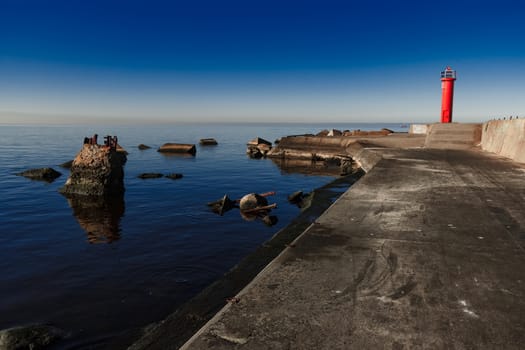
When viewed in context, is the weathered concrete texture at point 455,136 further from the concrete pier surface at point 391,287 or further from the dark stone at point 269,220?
the concrete pier surface at point 391,287

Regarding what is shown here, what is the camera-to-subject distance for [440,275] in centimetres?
423

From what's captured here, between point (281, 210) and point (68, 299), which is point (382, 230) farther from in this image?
point (281, 210)

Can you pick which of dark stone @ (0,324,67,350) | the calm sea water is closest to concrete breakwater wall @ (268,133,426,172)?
the calm sea water

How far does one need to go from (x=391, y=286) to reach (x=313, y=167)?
97.6ft

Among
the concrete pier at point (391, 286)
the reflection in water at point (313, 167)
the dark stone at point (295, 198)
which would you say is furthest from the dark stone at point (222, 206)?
the reflection in water at point (313, 167)

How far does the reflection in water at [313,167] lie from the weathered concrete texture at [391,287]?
72.8 feet

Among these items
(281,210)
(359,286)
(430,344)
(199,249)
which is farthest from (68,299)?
(281,210)

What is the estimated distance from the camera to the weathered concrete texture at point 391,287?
9.84 ft

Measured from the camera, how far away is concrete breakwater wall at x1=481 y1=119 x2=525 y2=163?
15180mm

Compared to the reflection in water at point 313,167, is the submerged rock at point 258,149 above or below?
above

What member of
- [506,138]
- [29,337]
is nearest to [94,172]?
[29,337]

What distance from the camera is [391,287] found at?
12.8 feet

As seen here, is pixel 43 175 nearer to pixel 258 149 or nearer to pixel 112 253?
pixel 112 253

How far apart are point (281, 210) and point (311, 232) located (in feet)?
32.5
